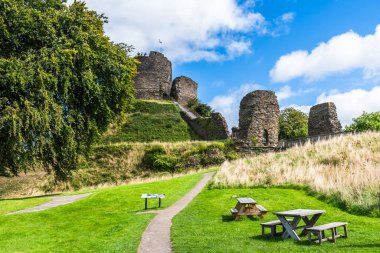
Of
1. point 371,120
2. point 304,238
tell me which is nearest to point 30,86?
point 304,238

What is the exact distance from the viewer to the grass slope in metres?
45.1

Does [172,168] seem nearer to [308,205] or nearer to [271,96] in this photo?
[271,96]

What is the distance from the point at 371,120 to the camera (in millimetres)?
57875

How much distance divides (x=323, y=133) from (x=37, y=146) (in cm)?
2396

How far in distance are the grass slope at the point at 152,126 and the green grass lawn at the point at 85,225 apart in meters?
24.2

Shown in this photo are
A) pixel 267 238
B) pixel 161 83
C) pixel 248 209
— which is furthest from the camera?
pixel 161 83

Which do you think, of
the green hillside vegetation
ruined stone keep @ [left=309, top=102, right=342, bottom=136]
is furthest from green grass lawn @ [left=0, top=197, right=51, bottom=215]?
ruined stone keep @ [left=309, top=102, right=342, bottom=136]

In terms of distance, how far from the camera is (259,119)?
40562mm

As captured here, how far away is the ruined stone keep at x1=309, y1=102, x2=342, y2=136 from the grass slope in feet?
50.3

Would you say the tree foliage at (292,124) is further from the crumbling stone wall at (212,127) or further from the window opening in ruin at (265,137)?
the window opening in ruin at (265,137)

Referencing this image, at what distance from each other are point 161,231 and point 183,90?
51.3m

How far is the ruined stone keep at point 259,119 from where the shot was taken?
4041 cm

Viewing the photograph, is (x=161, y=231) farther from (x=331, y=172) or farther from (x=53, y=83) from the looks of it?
(x=53, y=83)

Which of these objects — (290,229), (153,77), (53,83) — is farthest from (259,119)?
(290,229)
